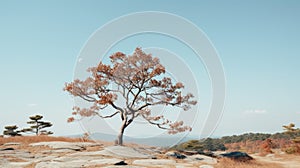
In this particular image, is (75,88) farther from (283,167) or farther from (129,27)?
(283,167)

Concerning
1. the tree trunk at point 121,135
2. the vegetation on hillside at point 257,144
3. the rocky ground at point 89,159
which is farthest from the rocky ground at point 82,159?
the vegetation on hillside at point 257,144

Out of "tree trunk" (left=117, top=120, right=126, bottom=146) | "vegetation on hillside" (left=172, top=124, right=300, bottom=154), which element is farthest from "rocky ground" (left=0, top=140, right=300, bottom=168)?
"vegetation on hillside" (left=172, top=124, right=300, bottom=154)

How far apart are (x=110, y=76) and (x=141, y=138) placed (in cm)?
388

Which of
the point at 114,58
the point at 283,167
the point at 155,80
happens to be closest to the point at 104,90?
the point at 114,58

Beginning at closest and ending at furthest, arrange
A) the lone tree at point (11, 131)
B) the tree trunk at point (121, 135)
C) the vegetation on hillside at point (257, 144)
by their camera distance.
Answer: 1. the tree trunk at point (121, 135)
2. the vegetation on hillside at point (257, 144)
3. the lone tree at point (11, 131)

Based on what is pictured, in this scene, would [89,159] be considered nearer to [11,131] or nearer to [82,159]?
[82,159]

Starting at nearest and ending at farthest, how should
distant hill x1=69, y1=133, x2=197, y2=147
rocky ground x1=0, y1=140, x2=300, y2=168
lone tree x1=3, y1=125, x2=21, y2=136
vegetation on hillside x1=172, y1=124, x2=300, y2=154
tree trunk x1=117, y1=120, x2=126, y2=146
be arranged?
1. rocky ground x1=0, y1=140, x2=300, y2=168
2. distant hill x1=69, y1=133, x2=197, y2=147
3. tree trunk x1=117, y1=120, x2=126, y2=146
4. vegetation on hillside x1=172, y1=124, x2=300, y2=154
5. lone tree x1=3, y1=125, x2=21, y2=136

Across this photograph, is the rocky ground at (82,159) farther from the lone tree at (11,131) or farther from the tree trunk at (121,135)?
the lone tree at (11,131)

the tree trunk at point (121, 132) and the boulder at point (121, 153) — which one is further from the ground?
the tree trunk at point (121, 132)

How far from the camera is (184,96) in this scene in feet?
45.3

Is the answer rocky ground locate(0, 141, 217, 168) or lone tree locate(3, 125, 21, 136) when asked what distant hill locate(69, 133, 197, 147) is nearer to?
rocky ground locate(0, 141, 217, 168)

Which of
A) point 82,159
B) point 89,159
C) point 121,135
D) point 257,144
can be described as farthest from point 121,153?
point 257,144

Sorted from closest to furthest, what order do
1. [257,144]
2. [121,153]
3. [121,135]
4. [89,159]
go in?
[89,159] → [121,153] → [121,135] → [257,144]

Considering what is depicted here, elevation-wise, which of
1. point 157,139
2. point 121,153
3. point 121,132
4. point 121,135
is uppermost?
point 121,132
